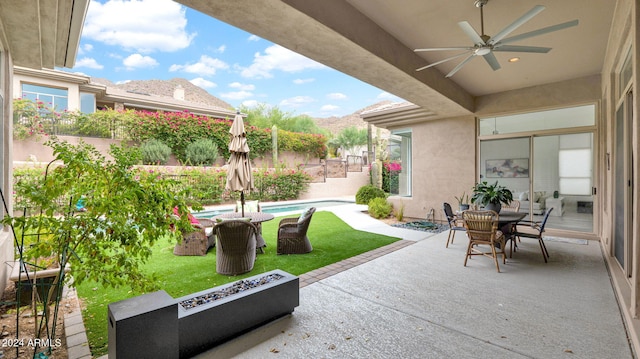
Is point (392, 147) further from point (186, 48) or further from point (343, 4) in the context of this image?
point (186, 48)

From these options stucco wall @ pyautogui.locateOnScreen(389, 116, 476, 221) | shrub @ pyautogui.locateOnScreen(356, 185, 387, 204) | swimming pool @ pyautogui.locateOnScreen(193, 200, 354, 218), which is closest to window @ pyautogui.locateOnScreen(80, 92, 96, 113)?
swimming pool @ pyautogui.locateOnScreen(193, 200, 354, 218)

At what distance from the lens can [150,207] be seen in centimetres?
215

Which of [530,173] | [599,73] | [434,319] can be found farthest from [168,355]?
[599,73]

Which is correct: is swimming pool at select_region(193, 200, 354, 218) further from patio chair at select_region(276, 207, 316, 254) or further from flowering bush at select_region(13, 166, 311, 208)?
patio chair at select_region(276, 207, 316, 254)

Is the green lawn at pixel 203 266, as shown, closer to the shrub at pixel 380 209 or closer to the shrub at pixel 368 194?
the shrub at pixel 380 209

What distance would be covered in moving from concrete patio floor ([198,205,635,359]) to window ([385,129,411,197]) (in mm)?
5049

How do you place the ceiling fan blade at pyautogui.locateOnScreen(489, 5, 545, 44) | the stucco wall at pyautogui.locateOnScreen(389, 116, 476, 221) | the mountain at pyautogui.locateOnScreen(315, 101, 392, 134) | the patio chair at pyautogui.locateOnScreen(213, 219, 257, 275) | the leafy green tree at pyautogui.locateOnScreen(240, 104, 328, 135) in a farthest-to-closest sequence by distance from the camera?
the mountain at pyautogui.locateOnScreen(315, 101, 392, 134) < the leafy green tree at pyautogui.locateOnScreen(240, 104, 328, 135) < the stucco wall at pyautogui.locateOnScreen(389, 116, 476, 221) < the patio chair at pyautogui.locateOnScreen(213, 219, 257, 275) < the ceiling fan blade at pyautogui.locateOnScreen(489, 5, 545, 44)

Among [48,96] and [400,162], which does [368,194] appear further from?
[48,96]

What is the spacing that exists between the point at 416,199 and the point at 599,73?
4932mm

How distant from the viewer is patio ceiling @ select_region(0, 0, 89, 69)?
2.92 meters

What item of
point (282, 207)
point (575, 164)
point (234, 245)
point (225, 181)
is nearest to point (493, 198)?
point (575, 164)

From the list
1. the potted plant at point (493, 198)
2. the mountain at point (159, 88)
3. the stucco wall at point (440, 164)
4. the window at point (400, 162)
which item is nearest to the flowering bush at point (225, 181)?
the window at point (400, 162)

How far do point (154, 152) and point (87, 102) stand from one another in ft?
15.1

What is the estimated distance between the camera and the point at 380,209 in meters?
9.26
